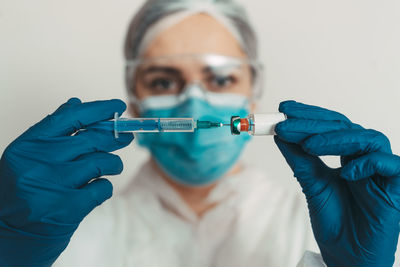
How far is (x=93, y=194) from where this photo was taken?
3.27 feet

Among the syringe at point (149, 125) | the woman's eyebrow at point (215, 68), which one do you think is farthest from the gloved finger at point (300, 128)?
the woman's eyebrow at point (215, 68)

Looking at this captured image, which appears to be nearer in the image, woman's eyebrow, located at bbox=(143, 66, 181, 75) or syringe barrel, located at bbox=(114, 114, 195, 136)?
syringe barrel, located at bbox=(114, 114, 195, 136)

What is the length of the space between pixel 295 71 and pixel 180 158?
0.76 metres

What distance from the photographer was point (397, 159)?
88cm

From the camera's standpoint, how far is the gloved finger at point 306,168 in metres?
0.96

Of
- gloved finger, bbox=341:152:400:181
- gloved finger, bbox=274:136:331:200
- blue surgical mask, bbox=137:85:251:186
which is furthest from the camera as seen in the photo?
blue surgical mask, bbox=137:85:251:186

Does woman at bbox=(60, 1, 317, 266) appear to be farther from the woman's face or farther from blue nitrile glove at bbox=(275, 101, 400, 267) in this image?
blue nitrile glove at bbox=(275, 101, 400, 267)

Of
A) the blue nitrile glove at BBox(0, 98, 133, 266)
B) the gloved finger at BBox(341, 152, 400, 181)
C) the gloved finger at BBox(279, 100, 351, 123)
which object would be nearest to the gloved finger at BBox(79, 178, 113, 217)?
the blue nitrile glove at BBox(0, 98, 133, 266)

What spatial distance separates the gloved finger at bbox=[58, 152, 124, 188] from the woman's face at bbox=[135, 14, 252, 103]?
479mm

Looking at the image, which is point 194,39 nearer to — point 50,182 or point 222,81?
point 222,81

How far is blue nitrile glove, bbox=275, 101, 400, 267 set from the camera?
882 millimetres

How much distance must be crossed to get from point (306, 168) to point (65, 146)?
63 centimetres

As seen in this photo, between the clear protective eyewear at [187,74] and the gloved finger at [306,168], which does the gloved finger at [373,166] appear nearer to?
the gloved finger at [306,168]

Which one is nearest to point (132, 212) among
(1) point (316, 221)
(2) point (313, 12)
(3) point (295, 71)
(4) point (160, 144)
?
(4) point (160, 144)
